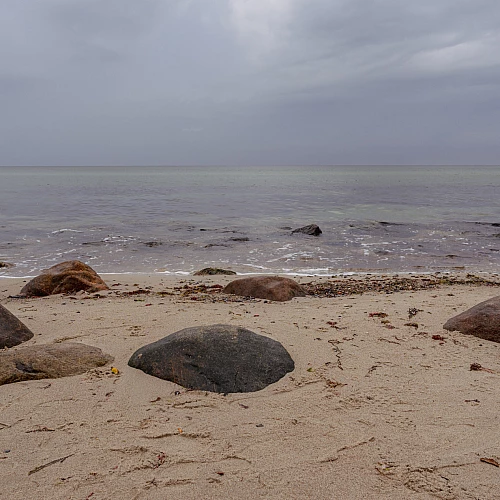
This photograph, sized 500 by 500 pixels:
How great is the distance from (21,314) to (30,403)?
9.94ft

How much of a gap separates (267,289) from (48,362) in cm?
408

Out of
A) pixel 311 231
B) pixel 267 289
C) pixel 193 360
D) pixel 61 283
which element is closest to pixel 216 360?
pixel 193 360

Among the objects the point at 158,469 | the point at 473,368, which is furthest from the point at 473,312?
the point at 158,469

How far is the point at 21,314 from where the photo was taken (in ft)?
19.9

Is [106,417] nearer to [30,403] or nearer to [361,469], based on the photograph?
[30,403]

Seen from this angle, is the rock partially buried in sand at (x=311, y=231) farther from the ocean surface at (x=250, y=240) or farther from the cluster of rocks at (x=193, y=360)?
the cluster of rocks at (x=193, y=360)

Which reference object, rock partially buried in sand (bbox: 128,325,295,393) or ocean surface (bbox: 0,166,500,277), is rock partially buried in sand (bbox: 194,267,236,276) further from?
rock partially buried in sand (bbox: 128,325,295,393)

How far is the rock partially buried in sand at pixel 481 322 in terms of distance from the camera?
4.83 metres

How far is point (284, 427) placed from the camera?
10.3ft

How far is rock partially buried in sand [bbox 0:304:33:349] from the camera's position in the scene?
4.65 meters

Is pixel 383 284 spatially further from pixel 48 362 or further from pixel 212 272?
pixel 48 362

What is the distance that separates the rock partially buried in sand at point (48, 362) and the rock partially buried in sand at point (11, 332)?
72 cm

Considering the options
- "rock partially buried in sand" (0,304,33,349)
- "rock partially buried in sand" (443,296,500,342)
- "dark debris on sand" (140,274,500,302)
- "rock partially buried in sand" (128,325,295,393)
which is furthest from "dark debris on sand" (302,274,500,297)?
"rock partially buried in sand" (0,304,33,349)

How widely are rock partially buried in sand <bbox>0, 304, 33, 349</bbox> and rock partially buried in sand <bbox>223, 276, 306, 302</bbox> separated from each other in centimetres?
362
